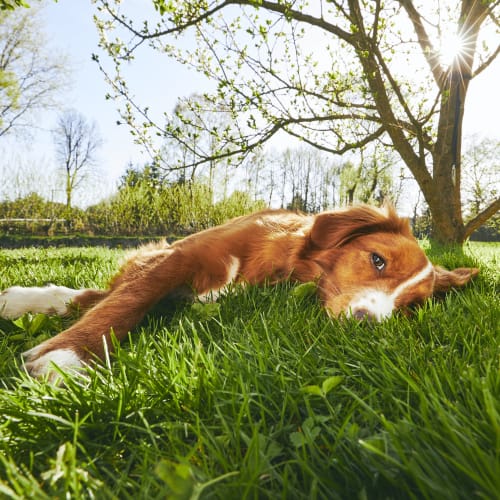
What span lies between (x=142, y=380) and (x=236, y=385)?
0.33 metres

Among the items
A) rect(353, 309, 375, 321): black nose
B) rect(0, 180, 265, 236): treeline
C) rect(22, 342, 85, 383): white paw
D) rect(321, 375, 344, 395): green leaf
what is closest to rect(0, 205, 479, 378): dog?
rect(353, 309, 375, 321): black nose

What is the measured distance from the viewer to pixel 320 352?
5.15 feet

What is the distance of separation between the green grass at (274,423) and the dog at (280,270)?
1.59 feet

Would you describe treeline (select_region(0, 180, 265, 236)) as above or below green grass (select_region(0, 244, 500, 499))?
above

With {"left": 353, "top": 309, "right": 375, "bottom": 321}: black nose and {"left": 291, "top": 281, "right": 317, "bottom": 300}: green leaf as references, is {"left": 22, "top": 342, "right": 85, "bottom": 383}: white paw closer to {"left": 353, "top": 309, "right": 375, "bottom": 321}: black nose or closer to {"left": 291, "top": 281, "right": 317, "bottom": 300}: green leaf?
{"left": 291, "top": 281, "right": 317, "bottom": 300}: green leaf

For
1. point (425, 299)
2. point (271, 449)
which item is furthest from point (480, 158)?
point (271, 449)

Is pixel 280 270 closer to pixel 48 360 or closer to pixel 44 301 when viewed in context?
pixel 48 360

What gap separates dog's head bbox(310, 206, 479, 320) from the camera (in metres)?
2.29

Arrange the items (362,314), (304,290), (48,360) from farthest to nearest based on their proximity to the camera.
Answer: (304,290) < (362,314) < (48,360)

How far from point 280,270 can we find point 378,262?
675 millimetres

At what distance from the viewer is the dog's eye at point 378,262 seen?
8.00 ft

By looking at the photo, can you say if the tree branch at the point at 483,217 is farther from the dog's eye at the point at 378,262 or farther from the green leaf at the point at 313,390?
the green leaf at the point at 313,390

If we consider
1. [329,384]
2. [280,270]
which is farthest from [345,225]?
[329,384]

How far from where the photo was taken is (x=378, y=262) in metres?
2.47
